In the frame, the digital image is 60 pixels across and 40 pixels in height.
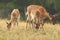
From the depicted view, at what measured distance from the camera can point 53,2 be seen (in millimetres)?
32250

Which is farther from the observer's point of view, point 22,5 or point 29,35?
point 22,5

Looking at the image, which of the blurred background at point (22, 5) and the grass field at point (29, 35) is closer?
the grass field at point (29, 35)

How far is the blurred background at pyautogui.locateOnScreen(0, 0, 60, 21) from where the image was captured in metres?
31.1

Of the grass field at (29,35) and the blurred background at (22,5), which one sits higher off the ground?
the blurred background at (22,5)

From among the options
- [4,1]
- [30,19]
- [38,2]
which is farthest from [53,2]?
[30,19]

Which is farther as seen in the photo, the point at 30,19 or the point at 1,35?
the point at 30,19

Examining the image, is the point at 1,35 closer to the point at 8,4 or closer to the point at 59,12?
the point at 59,12

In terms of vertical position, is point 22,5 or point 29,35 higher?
point 22,5

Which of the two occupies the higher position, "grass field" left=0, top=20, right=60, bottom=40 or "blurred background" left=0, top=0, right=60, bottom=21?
"blurred background" left=0, top=0, right=60, bottom=21

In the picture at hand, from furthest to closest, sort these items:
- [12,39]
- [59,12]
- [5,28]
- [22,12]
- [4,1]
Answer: [4,1], [22,12], [59,12], [5,28], [12,39]

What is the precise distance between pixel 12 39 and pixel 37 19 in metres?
3.71

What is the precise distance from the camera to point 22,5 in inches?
1355

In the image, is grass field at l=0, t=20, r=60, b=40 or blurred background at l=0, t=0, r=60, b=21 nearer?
grass field at l=0, t=20, r=60, b=40

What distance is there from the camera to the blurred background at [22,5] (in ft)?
102
